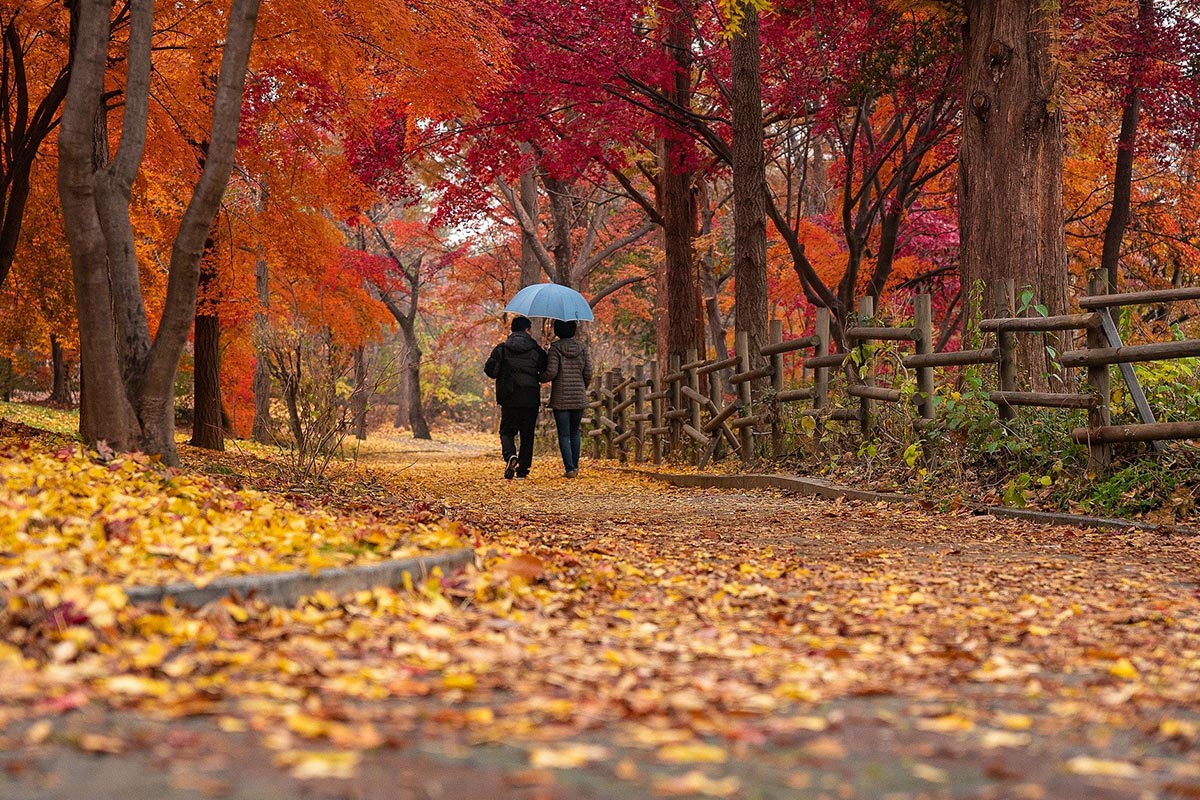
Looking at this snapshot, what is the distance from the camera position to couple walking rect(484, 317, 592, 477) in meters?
12.6

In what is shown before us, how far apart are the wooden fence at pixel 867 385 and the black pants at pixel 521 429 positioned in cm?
193

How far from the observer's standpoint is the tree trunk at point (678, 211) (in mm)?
15367

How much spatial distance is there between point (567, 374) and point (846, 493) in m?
4.74

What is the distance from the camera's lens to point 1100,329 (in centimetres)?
726

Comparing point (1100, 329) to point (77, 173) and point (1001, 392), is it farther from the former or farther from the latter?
point (77, 173)

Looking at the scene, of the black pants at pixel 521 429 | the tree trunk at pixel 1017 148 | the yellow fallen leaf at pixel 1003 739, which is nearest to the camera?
the yellow fallen leaf at pixel 1003 739

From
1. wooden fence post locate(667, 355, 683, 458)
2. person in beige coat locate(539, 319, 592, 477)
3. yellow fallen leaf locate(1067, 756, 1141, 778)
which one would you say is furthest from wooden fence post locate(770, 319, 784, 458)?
yellow fallen leaf locate(1067, 756, 1141, 778)

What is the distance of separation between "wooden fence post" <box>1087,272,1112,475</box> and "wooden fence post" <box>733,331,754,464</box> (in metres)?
4.92

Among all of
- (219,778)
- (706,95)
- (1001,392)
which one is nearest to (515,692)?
(219,778)

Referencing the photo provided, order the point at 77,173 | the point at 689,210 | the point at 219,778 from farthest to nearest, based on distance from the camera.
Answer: the point at 689,210
the point at 77,173
the point at 219,778

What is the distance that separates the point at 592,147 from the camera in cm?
1622

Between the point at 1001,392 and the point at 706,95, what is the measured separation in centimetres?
1247

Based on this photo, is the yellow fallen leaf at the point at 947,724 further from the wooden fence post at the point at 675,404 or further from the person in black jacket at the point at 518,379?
the wooden fence post at the point at 675,404

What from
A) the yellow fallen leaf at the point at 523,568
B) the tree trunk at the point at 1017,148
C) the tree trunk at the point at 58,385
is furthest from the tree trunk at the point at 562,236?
the yellow fallen leaf at the point at 523,568
